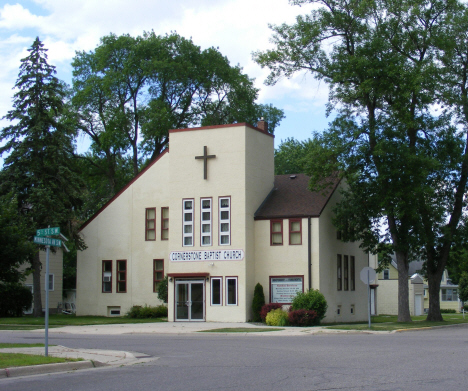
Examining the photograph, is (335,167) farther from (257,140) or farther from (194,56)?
(194,56)

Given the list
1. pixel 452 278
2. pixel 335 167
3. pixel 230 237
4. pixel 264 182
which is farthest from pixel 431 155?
pixel 452 278

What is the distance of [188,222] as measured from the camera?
35.1 meters

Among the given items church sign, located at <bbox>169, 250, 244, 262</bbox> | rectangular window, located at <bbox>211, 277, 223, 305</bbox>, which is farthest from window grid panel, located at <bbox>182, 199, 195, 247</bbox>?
rectangular window, located at <bbox>211, 277, 223, 305</bbox>

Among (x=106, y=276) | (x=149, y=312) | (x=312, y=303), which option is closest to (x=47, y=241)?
(x=312, y=303)

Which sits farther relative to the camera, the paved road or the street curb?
the street curb

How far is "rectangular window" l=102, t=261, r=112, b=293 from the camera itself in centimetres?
4106

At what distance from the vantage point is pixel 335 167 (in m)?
33.9

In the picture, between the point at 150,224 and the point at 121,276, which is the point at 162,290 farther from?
the point at 150,224

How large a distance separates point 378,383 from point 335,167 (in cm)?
2352

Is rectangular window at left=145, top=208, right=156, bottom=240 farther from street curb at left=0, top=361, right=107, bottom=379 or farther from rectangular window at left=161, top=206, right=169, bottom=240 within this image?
street curb at left=0, top=361, right=107, bottom=379

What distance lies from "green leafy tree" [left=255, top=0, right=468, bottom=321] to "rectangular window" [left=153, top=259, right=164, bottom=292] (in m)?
11.3

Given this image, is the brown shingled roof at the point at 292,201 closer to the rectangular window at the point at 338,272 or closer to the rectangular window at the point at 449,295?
the rectangular window at the point at 338,272

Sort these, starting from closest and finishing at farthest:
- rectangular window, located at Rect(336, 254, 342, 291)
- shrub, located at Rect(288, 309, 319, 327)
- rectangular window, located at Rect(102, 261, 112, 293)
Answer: shrub, located at Rect(288, 309, 319, 327) → rectangular window, located at Rect(336, 254, 342, 291) → rectangular window, located at Rect(102, 261, 112, 293)

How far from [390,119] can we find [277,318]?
11.9 meters
